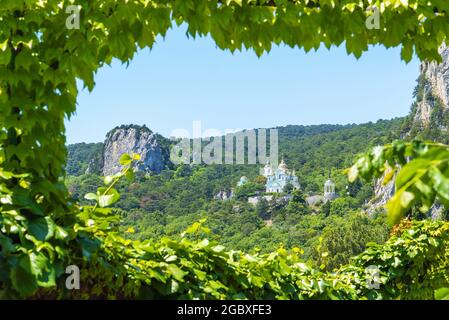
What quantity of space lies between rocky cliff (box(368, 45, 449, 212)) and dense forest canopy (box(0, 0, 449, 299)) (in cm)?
6447

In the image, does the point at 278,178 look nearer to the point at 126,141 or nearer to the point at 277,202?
the point at 277,202

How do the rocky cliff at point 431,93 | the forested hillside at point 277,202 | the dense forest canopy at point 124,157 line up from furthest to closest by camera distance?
1. the rocky cliff at point 431,93
2. the forested hillside at point 277,202
3. the dense forest canopy at point 124,157

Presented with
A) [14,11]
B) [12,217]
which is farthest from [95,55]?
[12,217]

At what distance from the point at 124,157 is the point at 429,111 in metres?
82.8

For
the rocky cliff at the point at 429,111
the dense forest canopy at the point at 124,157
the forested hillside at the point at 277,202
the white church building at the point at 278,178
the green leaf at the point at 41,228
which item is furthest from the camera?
the rocky cliff at the point at 429,111

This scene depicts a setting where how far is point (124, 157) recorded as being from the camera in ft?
14.3

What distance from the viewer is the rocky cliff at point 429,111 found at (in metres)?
73.4

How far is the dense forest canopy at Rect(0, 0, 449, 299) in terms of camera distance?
3.26 metres

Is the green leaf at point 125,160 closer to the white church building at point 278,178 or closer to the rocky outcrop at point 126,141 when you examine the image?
the white church building at point 278,178

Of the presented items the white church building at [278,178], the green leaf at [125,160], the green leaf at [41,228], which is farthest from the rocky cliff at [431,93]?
the green leaf at [41,228]

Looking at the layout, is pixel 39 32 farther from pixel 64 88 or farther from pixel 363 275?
pixel 363 275

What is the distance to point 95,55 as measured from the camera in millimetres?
4242

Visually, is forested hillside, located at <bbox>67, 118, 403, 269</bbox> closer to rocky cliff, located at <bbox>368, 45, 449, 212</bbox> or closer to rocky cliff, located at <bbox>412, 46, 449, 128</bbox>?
rocky cliff, located at <bbox>368, 45, 449, 212</bbox>

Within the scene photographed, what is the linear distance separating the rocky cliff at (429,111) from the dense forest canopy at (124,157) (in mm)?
64470
